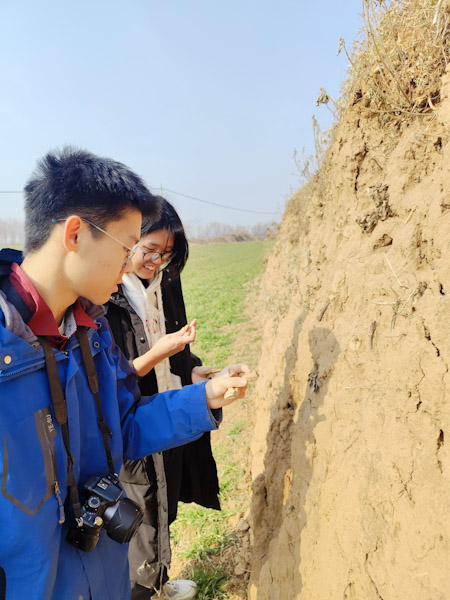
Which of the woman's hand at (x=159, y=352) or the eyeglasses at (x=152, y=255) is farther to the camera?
the eyeglasses at (x=152, y=255)

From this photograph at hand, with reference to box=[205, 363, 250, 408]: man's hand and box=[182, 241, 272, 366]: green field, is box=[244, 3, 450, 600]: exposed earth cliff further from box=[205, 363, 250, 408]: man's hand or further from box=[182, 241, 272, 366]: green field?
box=[182, 241, 272, 366]: green field

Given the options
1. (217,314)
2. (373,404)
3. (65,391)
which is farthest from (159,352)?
(217,314)

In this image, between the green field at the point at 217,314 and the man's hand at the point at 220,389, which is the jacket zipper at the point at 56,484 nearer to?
the man's hand at the point at 220,389

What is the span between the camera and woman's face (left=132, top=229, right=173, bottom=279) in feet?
8.02

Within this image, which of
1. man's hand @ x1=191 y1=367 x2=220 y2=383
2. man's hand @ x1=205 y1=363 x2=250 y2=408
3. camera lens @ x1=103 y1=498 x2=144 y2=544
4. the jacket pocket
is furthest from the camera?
man's hand @ x1=191 y1=367 x2=220 y2=383

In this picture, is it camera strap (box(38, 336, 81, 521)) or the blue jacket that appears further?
camera strap (box(38, 336, 81, 521))

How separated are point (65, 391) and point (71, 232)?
1.78 feet

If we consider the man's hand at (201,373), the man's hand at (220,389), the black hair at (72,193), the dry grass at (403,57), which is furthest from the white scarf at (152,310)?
the dry grass at (403,57)

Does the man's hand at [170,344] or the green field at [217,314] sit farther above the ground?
the man's hand at [170,344]

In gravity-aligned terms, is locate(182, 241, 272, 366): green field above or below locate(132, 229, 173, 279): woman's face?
below

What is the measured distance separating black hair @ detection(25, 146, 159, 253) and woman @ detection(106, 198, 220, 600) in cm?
93

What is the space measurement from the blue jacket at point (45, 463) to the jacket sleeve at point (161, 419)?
8cm

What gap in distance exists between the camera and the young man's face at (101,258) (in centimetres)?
140

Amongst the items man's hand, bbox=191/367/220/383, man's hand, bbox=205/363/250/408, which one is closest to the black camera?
man's hand, bbox=205/363/250/408
